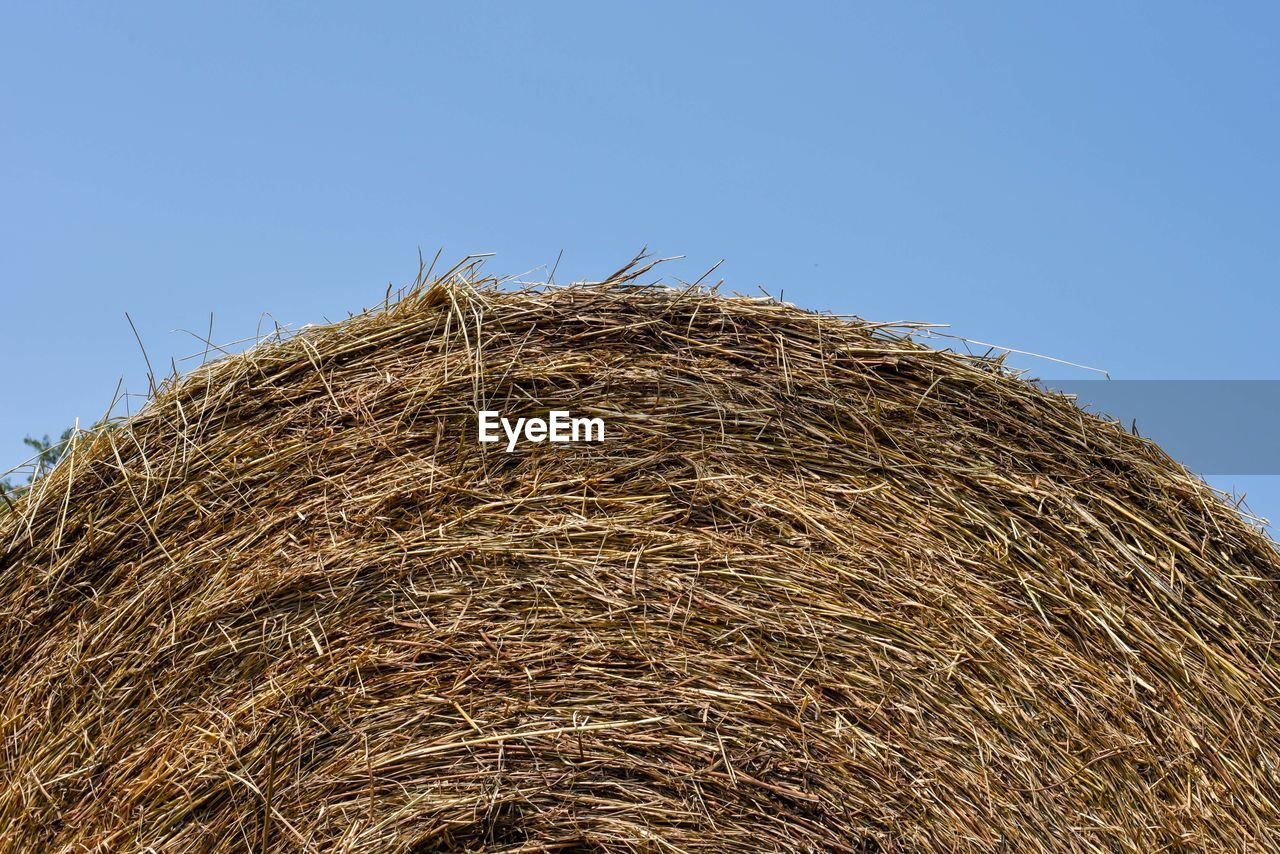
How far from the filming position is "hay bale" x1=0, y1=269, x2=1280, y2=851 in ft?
7.34

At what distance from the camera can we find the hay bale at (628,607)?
88.1 inches

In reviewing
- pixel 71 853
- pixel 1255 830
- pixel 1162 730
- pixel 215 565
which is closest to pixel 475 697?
pixel 215 565

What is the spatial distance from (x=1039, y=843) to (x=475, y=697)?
1182 millimetres

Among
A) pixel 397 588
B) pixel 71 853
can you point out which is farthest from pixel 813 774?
pixel 71 853

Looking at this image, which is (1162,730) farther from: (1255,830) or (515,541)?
(515,541)

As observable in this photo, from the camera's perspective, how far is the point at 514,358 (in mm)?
2471

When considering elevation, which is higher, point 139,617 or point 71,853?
point 139,617

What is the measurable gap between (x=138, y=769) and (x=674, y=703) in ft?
3.69

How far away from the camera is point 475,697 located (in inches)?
89.7

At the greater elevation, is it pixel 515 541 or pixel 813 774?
pixel 515 541

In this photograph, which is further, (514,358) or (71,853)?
(514,358)

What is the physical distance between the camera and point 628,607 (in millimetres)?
2316

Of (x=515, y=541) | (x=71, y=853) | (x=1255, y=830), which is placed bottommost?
(x=71, y=853)

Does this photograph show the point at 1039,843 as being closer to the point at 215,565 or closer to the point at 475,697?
the point at 475,697
